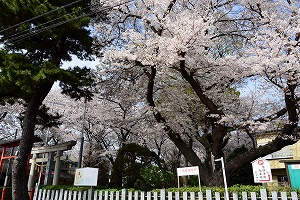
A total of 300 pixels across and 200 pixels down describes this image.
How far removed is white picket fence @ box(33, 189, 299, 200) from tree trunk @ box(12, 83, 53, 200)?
0.70 m

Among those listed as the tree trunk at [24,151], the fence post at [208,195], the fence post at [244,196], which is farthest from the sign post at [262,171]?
the tree trunk at [24,151]

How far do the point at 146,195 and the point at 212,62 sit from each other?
465 cm

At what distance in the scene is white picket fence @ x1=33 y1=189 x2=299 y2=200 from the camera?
465 cm

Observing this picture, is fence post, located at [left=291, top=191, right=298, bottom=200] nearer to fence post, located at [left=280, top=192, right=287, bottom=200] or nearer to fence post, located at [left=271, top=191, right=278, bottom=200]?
fence post, located at [left=280, top=192, right=287, bottom=200]

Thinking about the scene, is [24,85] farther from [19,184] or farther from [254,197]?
[254,197]

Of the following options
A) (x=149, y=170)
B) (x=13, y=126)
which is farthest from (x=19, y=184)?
(x=13, y=126)

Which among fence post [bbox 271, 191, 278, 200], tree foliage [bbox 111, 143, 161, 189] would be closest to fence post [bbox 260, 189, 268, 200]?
fence post [bbox 271, 191, 278, 200]

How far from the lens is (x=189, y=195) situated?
17.6 ft

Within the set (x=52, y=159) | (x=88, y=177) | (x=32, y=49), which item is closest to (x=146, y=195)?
(x=88, y=177)

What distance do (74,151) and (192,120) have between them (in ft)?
52.3

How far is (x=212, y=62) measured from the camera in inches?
312

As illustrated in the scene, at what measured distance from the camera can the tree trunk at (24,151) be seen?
6883 mm

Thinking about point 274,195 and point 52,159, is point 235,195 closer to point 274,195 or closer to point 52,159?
point 274,195

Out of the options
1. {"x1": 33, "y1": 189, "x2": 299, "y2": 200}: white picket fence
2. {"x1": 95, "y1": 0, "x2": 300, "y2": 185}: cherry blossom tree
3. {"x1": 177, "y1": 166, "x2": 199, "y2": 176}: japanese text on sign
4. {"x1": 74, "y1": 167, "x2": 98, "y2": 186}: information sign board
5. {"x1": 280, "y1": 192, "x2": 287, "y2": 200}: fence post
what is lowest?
{"x1": 33, "y1": 189, "x2": 299, "y2": 200}: white picket fence
